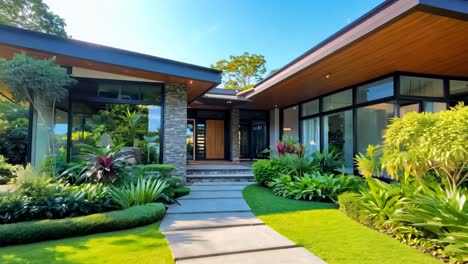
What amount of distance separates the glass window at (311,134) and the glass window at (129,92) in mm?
6558

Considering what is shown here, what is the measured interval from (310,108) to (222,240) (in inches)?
351

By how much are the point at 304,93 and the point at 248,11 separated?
331 inches

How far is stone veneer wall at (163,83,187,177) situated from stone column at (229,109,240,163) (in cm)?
561

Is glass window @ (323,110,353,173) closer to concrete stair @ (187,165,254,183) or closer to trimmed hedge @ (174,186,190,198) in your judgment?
concrete stair @ (187,165,254,183)

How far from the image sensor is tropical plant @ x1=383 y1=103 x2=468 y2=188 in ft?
11.5

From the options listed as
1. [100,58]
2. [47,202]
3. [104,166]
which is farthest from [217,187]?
[100,58]

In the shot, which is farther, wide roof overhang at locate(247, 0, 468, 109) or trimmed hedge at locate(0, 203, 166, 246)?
wide roof overhang at locate(247, 0, 468, 109)

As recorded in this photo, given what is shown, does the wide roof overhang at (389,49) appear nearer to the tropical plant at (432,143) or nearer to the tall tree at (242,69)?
the tropical plant at (432,143)

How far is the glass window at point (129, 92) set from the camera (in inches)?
305

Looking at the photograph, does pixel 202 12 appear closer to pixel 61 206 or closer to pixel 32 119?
pixel 32 119

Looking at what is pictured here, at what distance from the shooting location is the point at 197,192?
6898 mm

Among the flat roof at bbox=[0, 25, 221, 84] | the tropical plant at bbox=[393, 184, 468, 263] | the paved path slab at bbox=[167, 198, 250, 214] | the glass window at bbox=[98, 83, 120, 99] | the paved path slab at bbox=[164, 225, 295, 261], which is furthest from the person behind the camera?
the glass window at bbox=[98, 83, 120, 99]

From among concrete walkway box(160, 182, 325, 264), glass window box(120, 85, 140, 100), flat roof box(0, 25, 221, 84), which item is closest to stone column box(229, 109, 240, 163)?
flat roof box(0, 25, 221, 84)

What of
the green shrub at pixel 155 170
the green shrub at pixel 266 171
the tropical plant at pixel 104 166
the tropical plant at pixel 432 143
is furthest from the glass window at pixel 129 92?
the tropical plant at pixel 432 143
